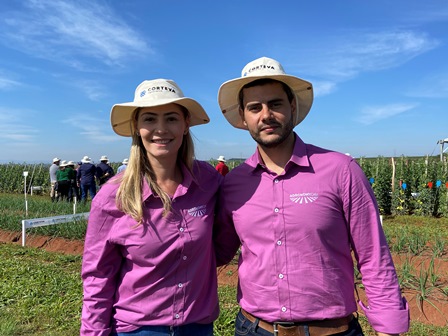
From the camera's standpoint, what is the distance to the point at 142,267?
190 cm

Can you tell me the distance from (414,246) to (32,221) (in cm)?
698

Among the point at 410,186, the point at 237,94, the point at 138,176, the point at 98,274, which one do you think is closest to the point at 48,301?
the point at 98,274

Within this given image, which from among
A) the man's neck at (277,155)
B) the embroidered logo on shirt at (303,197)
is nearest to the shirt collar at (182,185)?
the man's neck at (277,155)

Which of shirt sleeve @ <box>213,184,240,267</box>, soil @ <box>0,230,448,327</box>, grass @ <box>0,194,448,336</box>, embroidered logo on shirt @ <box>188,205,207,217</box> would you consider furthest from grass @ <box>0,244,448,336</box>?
embroidered logo on shirt @ <box>188,205,207,217</box>

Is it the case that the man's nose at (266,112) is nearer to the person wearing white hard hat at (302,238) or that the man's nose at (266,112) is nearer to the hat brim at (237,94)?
the person wearing white hard hat at (302,238)

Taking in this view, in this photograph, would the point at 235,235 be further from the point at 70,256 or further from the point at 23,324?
the point at 70,256

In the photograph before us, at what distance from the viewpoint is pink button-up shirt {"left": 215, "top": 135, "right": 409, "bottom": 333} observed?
5.61 ft

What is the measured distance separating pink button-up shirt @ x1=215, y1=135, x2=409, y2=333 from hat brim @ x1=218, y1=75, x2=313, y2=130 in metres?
0.40

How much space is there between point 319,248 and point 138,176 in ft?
3.11

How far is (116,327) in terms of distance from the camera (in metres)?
1.92

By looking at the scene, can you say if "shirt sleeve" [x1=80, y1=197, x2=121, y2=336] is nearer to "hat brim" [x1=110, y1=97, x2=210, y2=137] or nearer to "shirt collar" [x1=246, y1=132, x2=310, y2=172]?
"hat brim" [x1=110, y1=97, x2=210, y2=137]

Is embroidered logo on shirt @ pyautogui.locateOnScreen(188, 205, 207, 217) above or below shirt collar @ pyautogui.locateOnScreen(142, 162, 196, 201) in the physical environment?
below

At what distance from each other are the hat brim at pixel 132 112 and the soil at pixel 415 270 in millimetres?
3079

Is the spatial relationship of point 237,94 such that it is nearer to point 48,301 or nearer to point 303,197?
point 303,197
